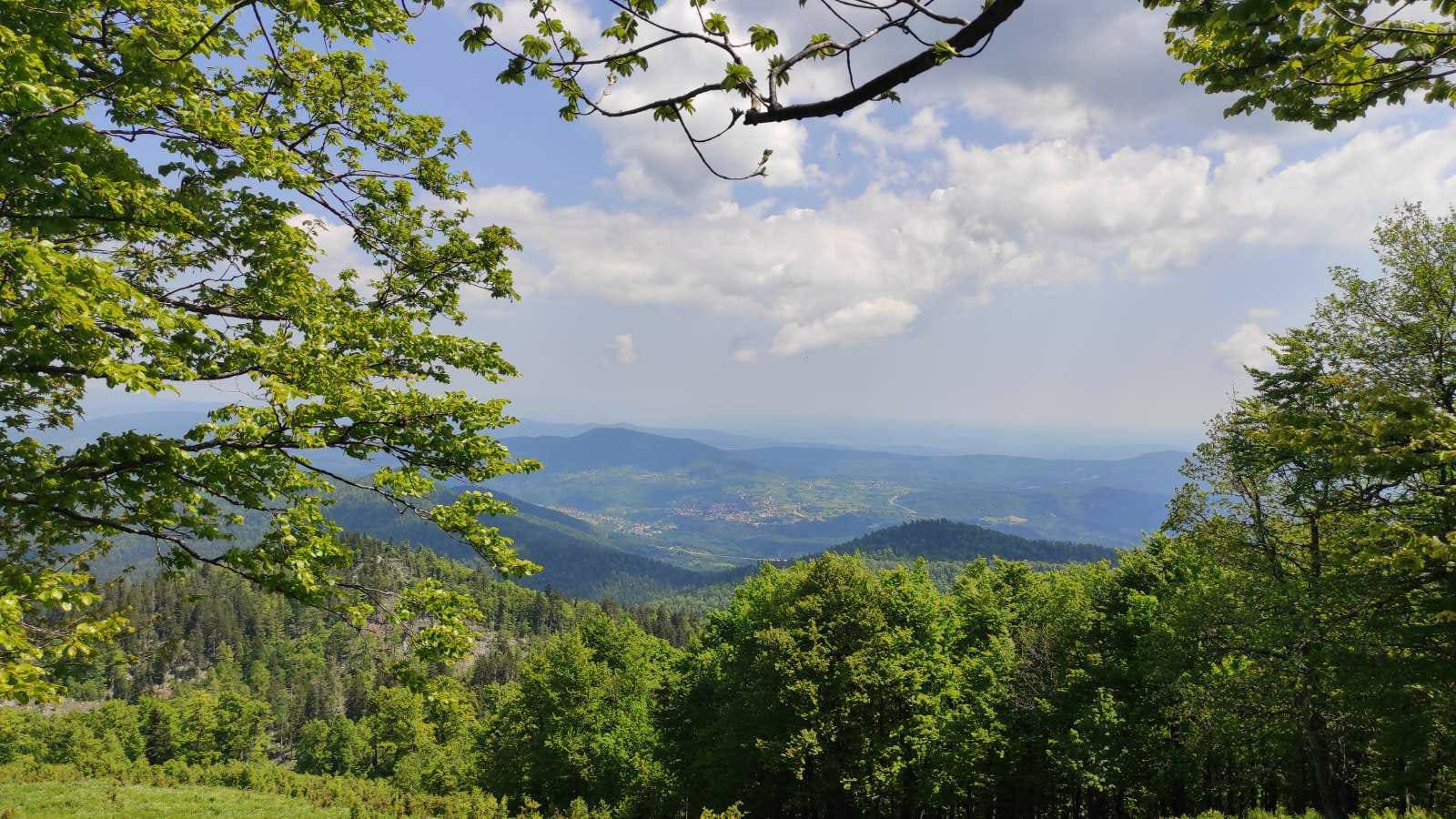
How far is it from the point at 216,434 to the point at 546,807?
35094 mm

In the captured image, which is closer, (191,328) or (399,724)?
(191,328)

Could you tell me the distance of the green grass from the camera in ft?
74.8

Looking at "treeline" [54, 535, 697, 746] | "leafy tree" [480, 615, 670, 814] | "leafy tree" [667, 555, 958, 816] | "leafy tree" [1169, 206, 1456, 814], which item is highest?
"leafy tree" [1169, 206, 1456, 814]

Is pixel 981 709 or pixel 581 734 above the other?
pixel 981 709

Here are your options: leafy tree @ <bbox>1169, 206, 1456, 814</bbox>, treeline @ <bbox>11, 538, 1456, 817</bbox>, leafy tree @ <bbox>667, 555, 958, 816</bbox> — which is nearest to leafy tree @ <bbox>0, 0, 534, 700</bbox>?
treeline @ <bbox>11, 538, 1456, 817</bbox>

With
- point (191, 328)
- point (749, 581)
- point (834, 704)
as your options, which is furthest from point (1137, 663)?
point (191, 328)

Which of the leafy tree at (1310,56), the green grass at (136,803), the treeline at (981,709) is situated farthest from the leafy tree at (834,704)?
the leafy tree at (1310,56)

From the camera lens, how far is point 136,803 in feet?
83.6

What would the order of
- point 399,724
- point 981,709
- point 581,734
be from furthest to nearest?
point 399,724 → point 581,734 → point 981,709

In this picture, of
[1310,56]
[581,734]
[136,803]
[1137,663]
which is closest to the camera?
[1310,56]

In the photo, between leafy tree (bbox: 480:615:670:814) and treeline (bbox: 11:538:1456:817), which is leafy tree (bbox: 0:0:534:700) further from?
leafy tree (bbox: 480:615:670:814)

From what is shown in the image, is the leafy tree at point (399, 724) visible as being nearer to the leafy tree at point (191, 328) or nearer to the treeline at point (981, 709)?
the treeline at point (981, 709)

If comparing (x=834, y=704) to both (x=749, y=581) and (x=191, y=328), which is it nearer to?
(x=749, y=581)

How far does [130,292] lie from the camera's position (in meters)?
4.98
